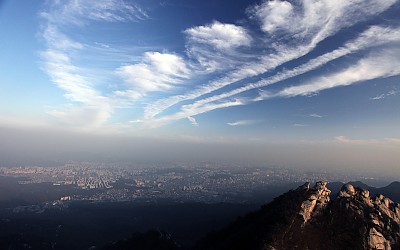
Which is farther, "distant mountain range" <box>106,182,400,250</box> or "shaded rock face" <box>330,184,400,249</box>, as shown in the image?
"shaded rock face" <box>330,184,400,249</box>

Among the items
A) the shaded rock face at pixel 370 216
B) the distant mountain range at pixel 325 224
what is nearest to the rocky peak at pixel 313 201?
the distant mountain range at pixel 325 224

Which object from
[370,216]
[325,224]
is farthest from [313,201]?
[370,216]

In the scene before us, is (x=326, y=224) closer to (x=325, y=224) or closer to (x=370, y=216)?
(x=325, y=224)

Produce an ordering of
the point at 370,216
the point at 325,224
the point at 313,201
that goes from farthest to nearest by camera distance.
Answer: the point at 313,201
the point at 370,216
the point at 325,224

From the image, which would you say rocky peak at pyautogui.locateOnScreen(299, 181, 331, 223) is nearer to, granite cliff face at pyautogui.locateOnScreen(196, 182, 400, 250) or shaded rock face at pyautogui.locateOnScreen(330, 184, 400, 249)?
granite cliff face at pyautogui.locateOnScreen(196, 182, 400, 250)

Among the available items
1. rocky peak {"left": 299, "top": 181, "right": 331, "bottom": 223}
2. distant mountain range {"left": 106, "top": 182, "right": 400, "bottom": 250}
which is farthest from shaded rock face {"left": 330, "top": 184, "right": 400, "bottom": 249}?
rocky peak {"left": 299, "top": 181, "right": 331, "bottom": 223}

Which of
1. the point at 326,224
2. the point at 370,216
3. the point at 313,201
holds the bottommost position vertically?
the point at 326,224

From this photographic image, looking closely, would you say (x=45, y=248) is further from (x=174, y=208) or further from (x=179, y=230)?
(x=174, y=208)

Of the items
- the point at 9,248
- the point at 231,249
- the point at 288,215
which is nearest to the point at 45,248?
the point at 9,248

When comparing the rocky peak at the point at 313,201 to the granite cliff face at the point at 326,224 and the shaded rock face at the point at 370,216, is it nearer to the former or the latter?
the granite cliff face at the point at 326,224
